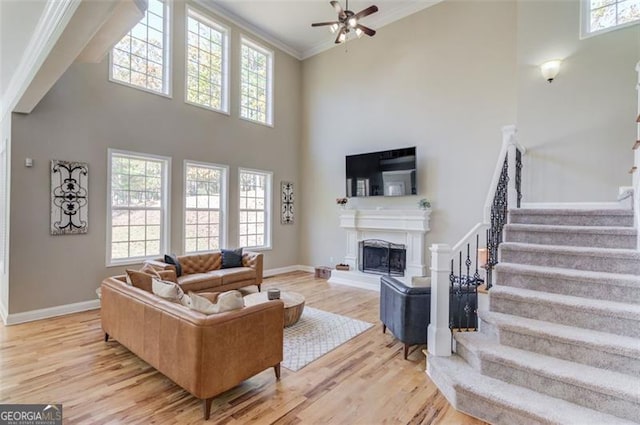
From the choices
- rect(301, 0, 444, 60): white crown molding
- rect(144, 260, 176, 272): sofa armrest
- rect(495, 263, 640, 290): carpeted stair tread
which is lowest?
rect(144, 260, 176, 272): sofa armrest

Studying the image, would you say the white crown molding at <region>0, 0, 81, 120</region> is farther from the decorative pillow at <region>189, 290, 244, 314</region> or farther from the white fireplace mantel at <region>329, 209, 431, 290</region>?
the white fireplace mantel at <region>329, 209, 431, 290</region>

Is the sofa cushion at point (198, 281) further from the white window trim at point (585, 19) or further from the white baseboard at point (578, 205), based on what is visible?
the white window trim at point (585, 19)

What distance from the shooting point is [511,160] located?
3922 mm

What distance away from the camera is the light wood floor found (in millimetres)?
2311

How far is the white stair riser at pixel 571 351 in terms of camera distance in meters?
2.10

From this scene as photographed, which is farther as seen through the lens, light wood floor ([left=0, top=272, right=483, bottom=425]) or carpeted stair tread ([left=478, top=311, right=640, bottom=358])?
light wood floor ([left=0, top=272, right=483, bottom=425])

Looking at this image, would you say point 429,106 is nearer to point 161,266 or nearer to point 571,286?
point 571,286

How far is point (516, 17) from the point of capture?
508cm

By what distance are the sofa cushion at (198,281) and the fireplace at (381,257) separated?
123 inches

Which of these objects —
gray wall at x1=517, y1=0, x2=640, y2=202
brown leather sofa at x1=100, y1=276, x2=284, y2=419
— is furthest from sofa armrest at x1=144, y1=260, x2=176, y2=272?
gray wall at x1=517, y1=0, x2=640, y2=202

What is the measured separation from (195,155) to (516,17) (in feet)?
20.1

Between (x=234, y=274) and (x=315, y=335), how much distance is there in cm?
227

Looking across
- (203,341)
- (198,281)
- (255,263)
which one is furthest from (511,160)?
(198,281)
